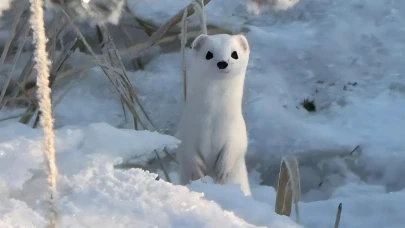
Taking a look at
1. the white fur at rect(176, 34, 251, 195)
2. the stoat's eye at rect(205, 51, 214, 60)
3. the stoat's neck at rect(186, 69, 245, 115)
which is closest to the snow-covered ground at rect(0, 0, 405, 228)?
the white fur at rect(176, 34, 251, 195)

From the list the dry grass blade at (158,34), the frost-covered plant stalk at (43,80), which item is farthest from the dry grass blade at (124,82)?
the frost-covered plant stalk at (43,80)

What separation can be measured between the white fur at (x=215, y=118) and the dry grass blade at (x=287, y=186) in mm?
255

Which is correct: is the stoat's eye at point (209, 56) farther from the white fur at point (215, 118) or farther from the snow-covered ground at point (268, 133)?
the snow-covered ground at point (268, 133)

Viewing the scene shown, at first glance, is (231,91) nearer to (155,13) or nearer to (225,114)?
(225,114)

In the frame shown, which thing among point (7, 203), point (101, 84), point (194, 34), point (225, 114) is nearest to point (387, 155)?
point (225, 114)

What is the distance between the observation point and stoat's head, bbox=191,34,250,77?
1.20m

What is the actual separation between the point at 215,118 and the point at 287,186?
1.20 feet

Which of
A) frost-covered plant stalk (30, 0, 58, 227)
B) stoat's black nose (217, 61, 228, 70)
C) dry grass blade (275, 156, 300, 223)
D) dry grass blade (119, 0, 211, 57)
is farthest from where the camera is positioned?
dry grass blade (119, 0, 211, 57)

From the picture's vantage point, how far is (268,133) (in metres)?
1.60

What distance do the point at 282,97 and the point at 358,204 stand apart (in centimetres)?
62

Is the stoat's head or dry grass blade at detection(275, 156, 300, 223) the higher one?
the stoat's head

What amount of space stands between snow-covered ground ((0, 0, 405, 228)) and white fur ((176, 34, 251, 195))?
11 centimetres

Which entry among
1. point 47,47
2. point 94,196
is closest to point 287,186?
point 94,196

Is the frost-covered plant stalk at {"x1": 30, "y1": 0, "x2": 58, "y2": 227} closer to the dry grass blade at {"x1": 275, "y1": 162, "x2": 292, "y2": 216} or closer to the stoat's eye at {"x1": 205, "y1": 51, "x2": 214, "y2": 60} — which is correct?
the dry grass blade at {"x1": 275, "y1": 162, "x2": 292, "y2": 216}
